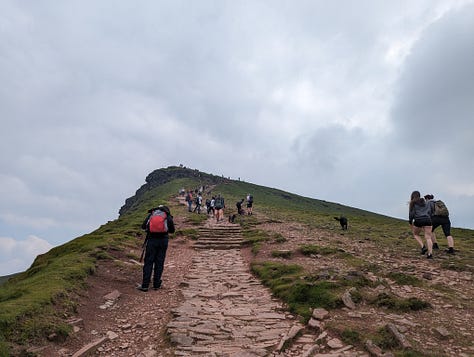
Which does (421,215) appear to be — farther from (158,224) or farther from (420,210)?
(158,224)

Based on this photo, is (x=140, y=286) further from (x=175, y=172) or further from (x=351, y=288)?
(x=175, y=172)

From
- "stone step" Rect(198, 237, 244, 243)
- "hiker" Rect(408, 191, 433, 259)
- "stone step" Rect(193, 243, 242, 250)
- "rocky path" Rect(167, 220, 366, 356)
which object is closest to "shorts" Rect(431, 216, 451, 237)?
"hiker" Rect(408, 191, 433, 259)

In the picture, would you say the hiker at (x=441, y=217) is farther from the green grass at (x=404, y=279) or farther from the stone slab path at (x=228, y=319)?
the stone slab path at (x=228, y=319)

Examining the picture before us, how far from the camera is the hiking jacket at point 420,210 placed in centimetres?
1401

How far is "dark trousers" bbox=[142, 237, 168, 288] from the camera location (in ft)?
37.7

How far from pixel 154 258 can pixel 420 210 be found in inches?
432

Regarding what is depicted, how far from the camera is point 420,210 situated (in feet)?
46.3

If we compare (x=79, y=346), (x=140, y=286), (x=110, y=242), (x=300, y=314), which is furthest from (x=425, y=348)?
(x=110, y=242)

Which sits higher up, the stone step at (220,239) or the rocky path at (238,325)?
the stone step at (220,239)

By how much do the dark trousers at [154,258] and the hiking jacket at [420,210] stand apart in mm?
10338

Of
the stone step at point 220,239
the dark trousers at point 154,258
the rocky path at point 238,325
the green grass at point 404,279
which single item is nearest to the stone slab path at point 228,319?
the rocky path at point 238,325

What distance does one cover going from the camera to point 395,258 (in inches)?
566

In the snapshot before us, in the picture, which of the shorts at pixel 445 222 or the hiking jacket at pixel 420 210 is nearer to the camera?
the hiking jacket at pixel 420 210

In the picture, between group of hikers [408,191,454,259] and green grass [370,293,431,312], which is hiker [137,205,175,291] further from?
group of hikers [408,191,454,259]
